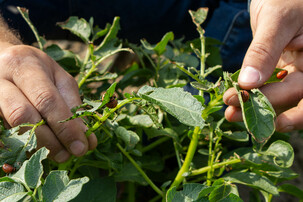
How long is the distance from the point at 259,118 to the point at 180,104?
0.46 ft

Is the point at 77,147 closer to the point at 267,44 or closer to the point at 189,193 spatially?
the point at 189,193

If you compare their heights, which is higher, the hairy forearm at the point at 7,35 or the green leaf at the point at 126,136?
the hairy forearm at the point at 7,35

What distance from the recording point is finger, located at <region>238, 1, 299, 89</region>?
0.64m

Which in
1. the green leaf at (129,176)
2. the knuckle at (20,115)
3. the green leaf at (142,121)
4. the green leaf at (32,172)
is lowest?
the green leaf at (129,176)

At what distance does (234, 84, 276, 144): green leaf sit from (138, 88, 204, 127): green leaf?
0.09 m

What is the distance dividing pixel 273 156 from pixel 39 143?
1.65 ft

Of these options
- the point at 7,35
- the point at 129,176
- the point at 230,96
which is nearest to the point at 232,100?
the point at 230,96

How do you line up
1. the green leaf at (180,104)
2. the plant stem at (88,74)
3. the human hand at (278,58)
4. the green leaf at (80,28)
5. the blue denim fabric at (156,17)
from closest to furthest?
the green leaf at (180,104), the human hand at (278,58), the plant stem at (88,74), the green leaf at (80,28), the blue denim fabric at (156,17)

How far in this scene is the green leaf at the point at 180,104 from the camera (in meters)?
0.48

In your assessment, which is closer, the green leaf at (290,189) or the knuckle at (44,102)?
the knuckle at (44,102)

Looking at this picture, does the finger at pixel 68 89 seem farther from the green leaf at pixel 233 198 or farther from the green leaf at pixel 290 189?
the green leaf at pixel 290 189

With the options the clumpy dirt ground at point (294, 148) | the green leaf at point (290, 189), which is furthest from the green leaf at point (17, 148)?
the clumpy dirt ground at point (294, 148)

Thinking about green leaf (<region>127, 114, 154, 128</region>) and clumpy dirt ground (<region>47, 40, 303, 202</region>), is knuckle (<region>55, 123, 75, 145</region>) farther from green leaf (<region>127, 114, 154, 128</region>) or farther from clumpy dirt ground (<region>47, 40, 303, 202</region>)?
clumpy dirt ground (<region>47, 40, 303, 202</region>)

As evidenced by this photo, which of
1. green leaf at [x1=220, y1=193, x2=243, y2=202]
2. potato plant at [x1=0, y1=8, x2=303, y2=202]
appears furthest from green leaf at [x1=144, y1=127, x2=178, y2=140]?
green leaf at [x1=220, y1=193, x2=243, y2=202]
